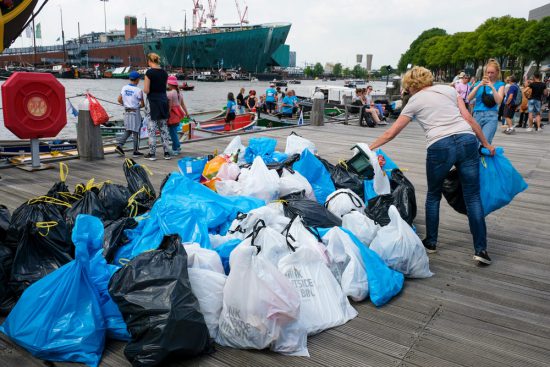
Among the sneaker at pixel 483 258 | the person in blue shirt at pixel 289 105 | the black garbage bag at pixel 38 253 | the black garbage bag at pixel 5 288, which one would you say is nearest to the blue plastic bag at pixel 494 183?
the sneaker at pixel 483 258

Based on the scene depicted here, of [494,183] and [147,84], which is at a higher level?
[147,84]

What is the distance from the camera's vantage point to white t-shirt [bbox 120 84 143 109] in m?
7.26

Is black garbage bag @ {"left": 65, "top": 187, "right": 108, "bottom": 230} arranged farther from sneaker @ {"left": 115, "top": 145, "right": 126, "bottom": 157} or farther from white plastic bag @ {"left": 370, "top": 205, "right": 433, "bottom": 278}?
sneaker @ {"left": 115, "top": 145, "right": 126, "bottom": 157}

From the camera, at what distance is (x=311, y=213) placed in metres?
3.58

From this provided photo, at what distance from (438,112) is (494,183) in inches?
31.4

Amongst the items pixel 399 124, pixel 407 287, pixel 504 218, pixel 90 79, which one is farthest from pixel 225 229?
pixel 90 79

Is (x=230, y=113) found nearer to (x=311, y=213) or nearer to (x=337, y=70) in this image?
(x=311, y=213)

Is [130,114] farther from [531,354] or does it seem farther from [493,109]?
[531,354]

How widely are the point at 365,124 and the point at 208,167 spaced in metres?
10.1

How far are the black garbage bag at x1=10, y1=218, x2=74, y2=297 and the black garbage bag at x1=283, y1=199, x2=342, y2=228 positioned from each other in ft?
5.46

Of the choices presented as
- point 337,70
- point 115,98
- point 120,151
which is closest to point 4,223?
point 120,151

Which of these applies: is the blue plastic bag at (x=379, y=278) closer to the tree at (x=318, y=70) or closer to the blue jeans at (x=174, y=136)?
the blue jeans at (x=174, y=136)

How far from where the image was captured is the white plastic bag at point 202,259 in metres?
2.57

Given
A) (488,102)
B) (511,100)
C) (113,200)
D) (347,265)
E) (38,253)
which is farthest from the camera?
(511,100)
